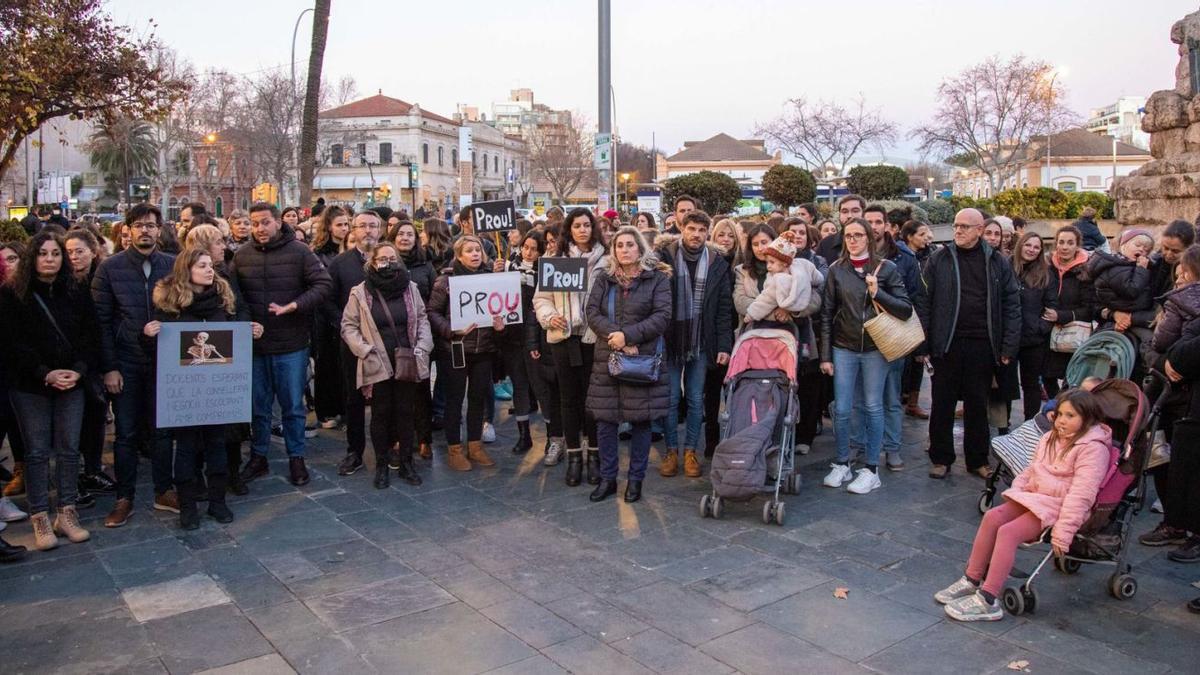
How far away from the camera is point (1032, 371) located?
26.7ft

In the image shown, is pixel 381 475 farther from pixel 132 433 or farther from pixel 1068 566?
pixel 1068 566

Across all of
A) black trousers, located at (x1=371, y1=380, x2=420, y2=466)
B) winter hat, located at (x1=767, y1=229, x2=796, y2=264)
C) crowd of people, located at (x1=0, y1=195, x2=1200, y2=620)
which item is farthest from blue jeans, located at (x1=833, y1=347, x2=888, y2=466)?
black trousers, located at (x1=371, y1=380, x2=420, y2=466)

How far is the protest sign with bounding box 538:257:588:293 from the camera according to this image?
7465 millimetres

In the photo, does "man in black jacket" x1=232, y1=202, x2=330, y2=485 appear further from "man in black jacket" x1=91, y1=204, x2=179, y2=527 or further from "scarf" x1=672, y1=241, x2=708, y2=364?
"scarf" x1=672, y1=241, x2=708, y2=364

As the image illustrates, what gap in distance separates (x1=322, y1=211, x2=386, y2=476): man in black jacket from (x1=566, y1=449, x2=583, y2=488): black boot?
1801 mm

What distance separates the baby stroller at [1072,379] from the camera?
5.68 metres

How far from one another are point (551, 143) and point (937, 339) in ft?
311

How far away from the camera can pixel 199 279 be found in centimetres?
652

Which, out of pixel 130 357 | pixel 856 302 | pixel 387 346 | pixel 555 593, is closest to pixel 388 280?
pixel 387 346

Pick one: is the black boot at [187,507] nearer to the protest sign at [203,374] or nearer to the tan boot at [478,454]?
the protest sign at [203,374]

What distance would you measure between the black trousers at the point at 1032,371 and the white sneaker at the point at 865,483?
1.81m

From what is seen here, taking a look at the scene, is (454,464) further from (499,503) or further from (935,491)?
(935,491)

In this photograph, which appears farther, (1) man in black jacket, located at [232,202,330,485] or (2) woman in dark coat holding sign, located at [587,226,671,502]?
(1) man in black jacket, located at [232,202,330,485]

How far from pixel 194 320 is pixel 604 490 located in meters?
3.13
